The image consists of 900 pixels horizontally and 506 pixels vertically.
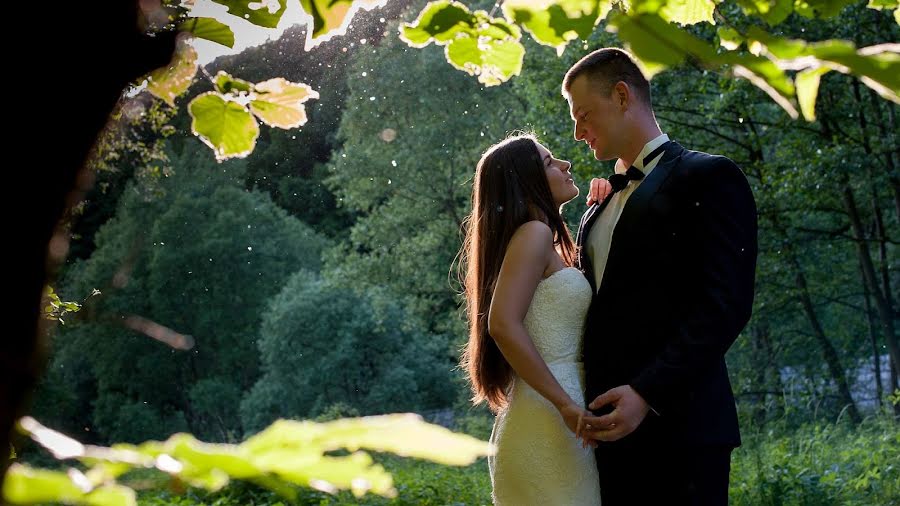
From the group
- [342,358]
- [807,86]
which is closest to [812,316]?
[342,358]

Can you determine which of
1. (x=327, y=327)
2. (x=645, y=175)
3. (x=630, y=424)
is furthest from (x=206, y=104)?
(x=327, y=327)

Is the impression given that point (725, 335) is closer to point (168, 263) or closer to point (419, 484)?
point (419, 484)

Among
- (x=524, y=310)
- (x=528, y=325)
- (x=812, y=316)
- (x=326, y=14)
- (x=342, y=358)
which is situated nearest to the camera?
(x=326, y=14)

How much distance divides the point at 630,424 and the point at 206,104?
1.38 meters

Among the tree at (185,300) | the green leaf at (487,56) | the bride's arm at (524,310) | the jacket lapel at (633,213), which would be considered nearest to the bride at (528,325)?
the bride's arm at (524,310)

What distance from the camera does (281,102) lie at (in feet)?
3.27

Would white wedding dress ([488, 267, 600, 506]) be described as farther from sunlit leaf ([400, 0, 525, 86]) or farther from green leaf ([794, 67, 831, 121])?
green leaf ([794, 67, 831, 121])

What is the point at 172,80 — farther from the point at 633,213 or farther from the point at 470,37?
the point at 633,213

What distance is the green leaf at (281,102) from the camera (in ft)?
3.25

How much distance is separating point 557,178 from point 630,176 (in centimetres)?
21

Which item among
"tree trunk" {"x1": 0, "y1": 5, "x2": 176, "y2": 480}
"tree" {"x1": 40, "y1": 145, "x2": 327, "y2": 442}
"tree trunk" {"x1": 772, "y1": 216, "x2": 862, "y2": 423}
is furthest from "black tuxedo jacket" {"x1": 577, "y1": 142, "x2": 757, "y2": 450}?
"tree" {"x1": 40, "y1": 145, "x2": 327, "y2": 442}

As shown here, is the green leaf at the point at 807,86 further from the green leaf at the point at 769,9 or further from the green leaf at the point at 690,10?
the green leaf at the point at 690,10

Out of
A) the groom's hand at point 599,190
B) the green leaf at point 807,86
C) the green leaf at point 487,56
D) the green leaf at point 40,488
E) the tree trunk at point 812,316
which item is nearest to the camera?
the green leaf at point 40,488

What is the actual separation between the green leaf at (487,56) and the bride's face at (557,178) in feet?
4.59
